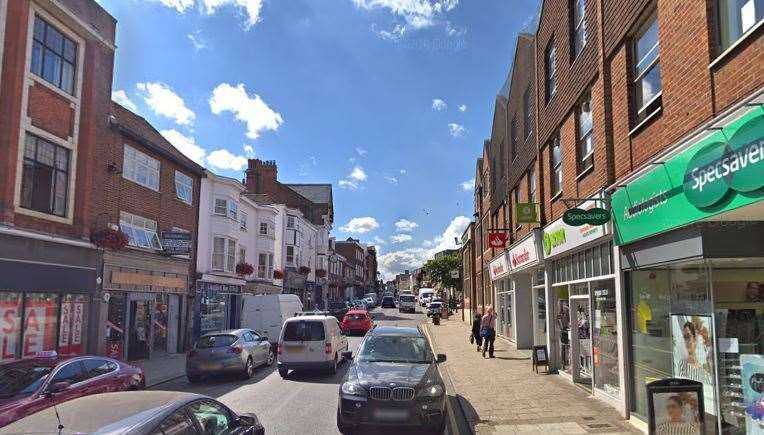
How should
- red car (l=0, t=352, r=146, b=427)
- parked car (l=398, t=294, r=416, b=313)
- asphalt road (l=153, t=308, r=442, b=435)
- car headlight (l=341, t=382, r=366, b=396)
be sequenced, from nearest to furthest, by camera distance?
red car (l=0, t=352, r=146, b=427), car headlight (l=341, t=382, r=366, b=396), asphalt road (l=153, t=308, r=442, b=435), parked car (l=398, t=294, r=416, b=313)

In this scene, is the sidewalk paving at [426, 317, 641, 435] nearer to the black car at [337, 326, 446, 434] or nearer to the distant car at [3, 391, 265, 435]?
the black car at [337, 326, 446, 434]

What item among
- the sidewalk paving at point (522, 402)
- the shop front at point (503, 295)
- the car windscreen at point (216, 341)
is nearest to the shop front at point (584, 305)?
the sidewalk paving at point (522, 402)

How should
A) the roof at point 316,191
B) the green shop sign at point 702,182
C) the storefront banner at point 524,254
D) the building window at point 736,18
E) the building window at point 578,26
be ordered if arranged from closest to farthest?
the green shop sign at point 702,182 < the building window at point 736,18 < the building window at point 578,26 < the storefront banner at point 524,254 < the roof at point 316,191

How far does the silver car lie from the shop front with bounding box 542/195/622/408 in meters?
8.48

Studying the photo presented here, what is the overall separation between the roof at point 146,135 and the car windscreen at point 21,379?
42.4ft

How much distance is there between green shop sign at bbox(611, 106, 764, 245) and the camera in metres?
5.72

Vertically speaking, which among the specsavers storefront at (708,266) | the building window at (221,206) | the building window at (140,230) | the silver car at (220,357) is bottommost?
the silver car at (220,357)

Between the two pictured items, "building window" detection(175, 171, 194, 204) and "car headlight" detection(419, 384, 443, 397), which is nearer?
"car headlight" detection(419, 384, 443, 397)

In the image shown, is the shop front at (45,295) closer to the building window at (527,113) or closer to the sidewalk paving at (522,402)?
the sidewalk paving at (522,402)

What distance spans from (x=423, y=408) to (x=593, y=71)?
7.55 meters

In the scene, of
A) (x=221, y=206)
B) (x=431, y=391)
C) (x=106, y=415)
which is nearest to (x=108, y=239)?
(x=221, y=206)

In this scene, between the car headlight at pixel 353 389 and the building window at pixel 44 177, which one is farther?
the building window at pixel 44 177

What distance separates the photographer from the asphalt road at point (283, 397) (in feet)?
32.0

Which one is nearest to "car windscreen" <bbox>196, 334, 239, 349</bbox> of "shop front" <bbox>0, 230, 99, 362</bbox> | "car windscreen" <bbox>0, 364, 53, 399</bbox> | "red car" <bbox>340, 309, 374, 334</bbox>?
"shop front" <bbox>0, 230, 99, 362</bbox>
